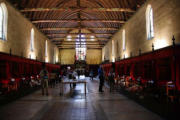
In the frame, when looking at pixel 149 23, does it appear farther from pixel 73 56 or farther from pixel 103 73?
pixel 73 56

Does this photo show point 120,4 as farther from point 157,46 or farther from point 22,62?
point 22,62

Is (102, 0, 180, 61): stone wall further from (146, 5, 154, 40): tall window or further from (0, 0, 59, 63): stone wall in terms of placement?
(0, 0, 59, 63): stone wall

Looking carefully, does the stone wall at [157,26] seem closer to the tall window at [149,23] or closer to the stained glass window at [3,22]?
the tall window at [149,23]

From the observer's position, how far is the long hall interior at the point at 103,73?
5.40m

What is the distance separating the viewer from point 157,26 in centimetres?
1006

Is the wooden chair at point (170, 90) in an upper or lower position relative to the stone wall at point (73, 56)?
lower

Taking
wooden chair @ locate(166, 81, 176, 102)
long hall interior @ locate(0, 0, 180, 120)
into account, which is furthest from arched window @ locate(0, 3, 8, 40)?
wooden chair @ locate(166, 81, 176, 102)

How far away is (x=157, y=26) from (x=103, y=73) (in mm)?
4614

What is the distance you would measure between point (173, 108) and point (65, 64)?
101 feet

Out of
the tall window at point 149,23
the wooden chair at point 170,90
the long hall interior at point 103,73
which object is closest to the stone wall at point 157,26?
the long hall interior at point 103,73

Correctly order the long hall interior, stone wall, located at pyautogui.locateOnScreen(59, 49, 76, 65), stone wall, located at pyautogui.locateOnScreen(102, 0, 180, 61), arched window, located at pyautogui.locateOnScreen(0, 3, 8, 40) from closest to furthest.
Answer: the long hall interior → stone wall, located at pyautogui.locateOnScreen(102, 0, 180, 61) → arched window, located at pyautogui.locateOnScreen(0, 3, 8, 40) → stone wall, located at pyautogui.locateOnScreen(59, 49, 76, 65)

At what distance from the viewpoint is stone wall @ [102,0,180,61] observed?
823 centimetres

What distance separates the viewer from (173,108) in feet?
15.7

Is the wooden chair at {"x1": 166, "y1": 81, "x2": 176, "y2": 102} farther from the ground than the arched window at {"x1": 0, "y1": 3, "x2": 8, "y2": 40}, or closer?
closer
